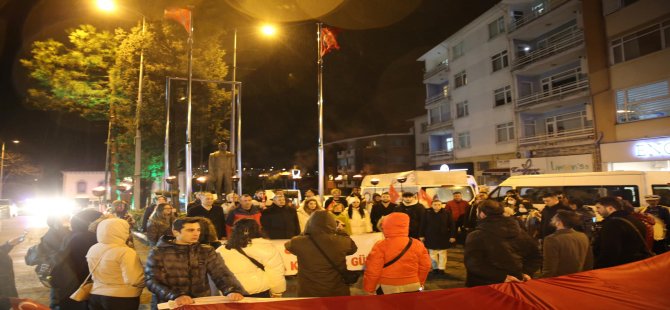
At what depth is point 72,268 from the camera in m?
5.02

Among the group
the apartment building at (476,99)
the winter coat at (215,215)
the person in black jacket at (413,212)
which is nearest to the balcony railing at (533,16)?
the apartment building at (476,99)

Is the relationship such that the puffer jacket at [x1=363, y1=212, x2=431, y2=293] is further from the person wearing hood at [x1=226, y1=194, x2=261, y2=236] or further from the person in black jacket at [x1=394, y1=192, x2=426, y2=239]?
the person in black jacket at [x1=394, y1=192, x2=426, y2=239]

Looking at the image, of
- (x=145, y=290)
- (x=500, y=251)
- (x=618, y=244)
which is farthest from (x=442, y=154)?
(x=500, y=251)

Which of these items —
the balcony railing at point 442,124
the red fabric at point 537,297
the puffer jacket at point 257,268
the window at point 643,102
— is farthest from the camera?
the balcony railing at point 442,124

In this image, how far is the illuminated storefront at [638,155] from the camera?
19.6m

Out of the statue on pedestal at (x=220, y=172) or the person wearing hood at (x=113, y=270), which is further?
the statue on pedestal at (x=220, y=172)

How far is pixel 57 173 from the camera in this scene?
152 ft

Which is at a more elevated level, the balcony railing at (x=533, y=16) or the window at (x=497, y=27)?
the window at (x=497, y=27)

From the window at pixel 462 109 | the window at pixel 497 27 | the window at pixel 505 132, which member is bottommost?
the window at pixel 505 132

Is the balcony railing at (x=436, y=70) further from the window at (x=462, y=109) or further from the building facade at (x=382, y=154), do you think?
the building facade at (x=382, y=154)

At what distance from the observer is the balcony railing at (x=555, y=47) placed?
953 inches

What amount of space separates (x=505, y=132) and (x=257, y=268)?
28.6 metres

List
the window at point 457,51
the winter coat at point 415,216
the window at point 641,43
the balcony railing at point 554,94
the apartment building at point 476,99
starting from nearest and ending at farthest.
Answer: the winter coat at point 415,216, the window at point 641,43, the balcony railing at point 554,94, the apartment building at point 476,99, the window at point 457,51

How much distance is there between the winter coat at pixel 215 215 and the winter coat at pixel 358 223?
3.13 meters
